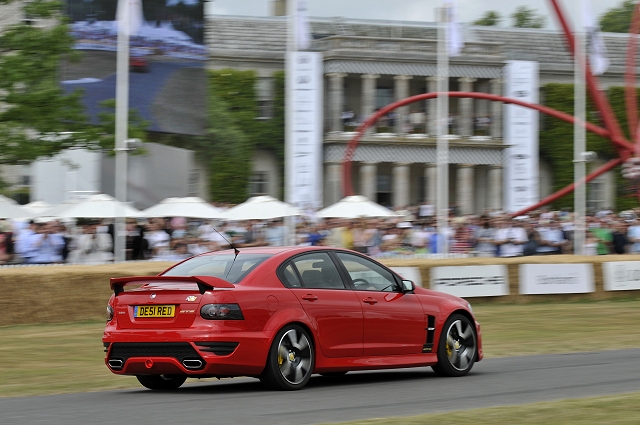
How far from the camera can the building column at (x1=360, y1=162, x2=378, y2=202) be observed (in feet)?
192

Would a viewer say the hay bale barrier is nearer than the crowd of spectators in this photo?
Yes

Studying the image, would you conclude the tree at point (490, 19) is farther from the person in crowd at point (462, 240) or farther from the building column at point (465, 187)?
the person in crowd at point (462, 240)

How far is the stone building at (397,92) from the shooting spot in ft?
192

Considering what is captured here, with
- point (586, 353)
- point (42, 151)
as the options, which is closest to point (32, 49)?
point (42, 151)

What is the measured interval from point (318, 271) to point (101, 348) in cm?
594

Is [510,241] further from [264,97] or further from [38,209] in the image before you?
[264,97]

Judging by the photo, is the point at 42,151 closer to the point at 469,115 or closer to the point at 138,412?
the point at 138,412

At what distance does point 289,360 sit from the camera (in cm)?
1022

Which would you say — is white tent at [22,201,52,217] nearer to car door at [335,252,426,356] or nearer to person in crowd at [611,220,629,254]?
person in crowd at [611,220,629,254]

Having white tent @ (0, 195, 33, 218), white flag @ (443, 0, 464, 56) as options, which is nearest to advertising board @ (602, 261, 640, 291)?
white flag @ (443, 0, 464, 56)

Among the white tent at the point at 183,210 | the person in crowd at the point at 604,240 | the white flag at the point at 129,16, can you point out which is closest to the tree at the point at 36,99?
the white flag at the point at 129,16

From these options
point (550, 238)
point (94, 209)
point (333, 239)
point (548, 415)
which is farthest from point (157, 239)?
point (548, 415)

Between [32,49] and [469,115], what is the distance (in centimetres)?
3447

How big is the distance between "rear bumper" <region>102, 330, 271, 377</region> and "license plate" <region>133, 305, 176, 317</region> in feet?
0.54
